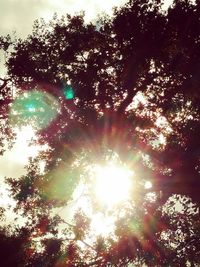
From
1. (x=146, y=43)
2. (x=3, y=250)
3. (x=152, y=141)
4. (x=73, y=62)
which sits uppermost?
(x=73, y=62)

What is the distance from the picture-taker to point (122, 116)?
19703 mm

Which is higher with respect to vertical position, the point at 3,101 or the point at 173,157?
the point at 3,101

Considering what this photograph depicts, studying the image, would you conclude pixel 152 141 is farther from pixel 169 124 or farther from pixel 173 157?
pixel 173 157

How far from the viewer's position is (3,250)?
18.5 meters

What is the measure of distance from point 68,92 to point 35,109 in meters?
3.58

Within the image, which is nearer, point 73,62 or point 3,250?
point 3,250

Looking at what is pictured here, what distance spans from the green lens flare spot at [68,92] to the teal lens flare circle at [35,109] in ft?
3.43

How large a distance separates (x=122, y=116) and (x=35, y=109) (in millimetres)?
6678

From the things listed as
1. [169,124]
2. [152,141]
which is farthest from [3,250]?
[169,124]

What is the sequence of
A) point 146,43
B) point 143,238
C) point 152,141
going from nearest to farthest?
point 146,43 < point 143,238 < point 152,141

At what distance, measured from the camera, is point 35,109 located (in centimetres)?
2189

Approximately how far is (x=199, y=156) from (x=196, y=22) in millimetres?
8118

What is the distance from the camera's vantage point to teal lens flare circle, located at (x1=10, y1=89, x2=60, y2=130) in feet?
68.3

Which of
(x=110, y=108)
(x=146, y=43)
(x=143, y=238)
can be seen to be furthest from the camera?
(x=143, y=238)
